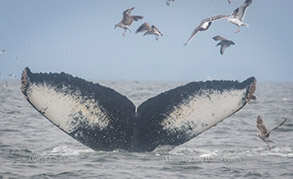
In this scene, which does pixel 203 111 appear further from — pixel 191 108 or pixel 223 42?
pixel 223 42

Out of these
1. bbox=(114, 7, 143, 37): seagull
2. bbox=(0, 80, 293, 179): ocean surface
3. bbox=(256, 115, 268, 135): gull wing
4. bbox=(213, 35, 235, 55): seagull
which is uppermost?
bbox=(114, 7, 143, 37): seagull

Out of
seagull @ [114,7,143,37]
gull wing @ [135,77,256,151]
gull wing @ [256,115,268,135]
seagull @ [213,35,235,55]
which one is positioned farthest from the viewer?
seagull @ [213,35,235,55]

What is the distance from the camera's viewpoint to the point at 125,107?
6246 mm

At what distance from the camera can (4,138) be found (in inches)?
448

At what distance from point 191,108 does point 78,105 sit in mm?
1423

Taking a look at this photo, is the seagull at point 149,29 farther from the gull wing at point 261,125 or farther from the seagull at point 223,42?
the gull wing at point 261,125


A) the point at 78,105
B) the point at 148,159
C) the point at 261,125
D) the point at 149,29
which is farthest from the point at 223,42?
the point at 78,105

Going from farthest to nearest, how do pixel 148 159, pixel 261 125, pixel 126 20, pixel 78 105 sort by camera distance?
pixel 126 20, pixel 148 159, pixel 261 125, pixel 78 105

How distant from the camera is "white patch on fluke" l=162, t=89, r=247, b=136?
5.86 m

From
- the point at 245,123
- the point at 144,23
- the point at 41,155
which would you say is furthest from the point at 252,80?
the point at 245,123

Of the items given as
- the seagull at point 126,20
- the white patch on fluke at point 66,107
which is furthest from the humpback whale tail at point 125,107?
the seagull at point 126,20

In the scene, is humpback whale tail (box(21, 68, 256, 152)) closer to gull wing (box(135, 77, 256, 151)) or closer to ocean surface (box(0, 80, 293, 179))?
gull wing (box(135, 77, 256, 151))

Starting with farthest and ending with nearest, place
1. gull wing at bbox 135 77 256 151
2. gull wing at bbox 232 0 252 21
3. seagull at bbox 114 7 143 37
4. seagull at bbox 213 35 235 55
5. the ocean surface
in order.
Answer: seagull at bbox 213 35 235 55 < seagull at bbox 114 7 143 37 < gull wing at bbox 232 0 252 21 < the ocean surface < gull wing at bbox 135 77 256 151

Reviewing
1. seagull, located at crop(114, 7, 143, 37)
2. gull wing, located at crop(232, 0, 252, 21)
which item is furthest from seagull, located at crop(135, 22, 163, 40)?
gull wing, located at crop(232, 0, 252, 21)
